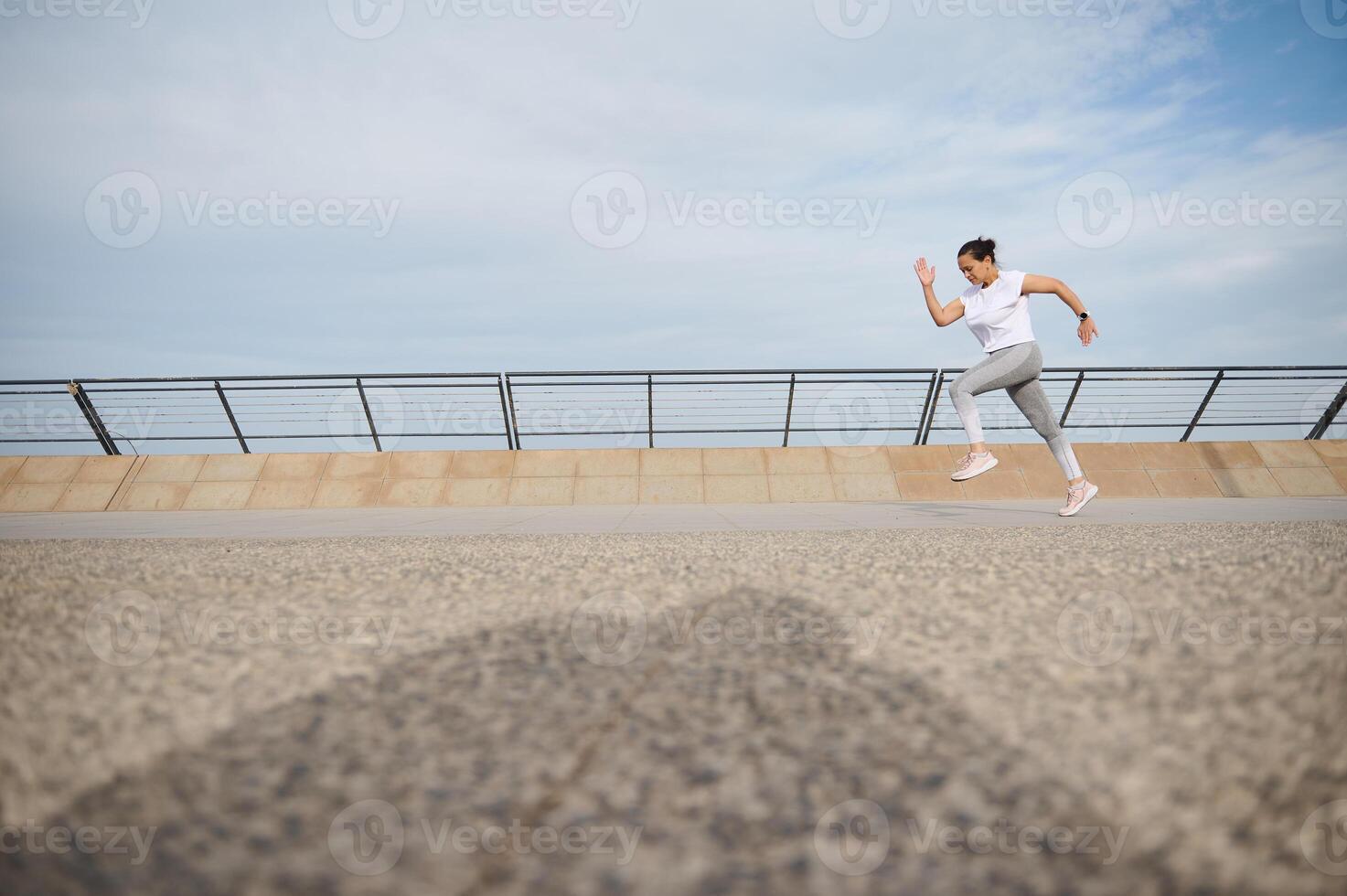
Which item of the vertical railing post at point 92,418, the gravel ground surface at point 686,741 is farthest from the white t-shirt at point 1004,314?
the vertical railing post at point 92,418

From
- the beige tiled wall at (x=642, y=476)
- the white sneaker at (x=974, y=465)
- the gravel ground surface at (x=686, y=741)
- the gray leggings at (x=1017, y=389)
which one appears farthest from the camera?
the beige tiled wall at (x=642, y=476)

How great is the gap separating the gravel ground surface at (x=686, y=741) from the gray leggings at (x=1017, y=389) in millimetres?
3493

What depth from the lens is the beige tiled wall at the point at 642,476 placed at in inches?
331

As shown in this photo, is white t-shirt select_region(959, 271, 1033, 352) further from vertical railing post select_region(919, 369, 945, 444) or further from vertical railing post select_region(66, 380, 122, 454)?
vertical railing post select_region(66, 380, 122, 454)

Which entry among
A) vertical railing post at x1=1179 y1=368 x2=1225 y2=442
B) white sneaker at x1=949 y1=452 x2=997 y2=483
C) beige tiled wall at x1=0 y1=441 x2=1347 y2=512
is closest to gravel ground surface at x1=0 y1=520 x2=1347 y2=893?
white sneaker at x1=949 y1=452 x2=997 y2=483

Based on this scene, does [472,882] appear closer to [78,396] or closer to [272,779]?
[272,779]

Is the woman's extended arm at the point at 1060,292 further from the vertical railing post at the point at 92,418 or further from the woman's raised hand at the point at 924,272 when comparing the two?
the vertical railing post at the point at 92,418

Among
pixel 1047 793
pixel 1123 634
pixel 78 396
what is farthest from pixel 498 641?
pixel 78 396

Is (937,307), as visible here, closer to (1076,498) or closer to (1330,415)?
(1076,498)

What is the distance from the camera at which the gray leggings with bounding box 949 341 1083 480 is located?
14.8 ft

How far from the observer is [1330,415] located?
31.2ft

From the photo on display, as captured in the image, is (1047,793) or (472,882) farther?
(1047,793)

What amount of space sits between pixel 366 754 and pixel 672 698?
35 cm

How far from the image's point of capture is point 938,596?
129cm
